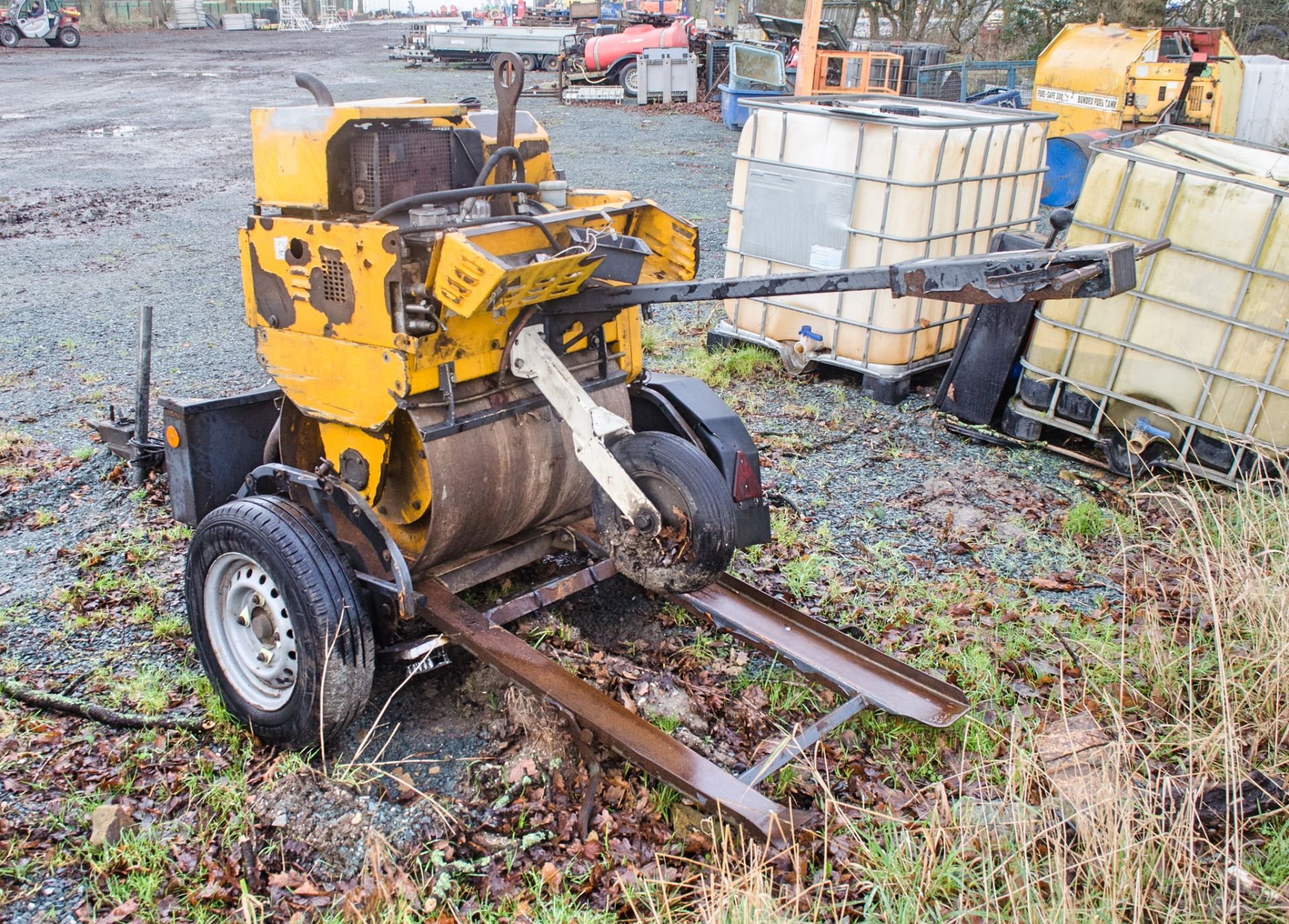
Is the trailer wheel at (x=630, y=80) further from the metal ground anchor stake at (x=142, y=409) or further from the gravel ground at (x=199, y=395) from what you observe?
the metal ground anchor stake at (x=142, y=409)

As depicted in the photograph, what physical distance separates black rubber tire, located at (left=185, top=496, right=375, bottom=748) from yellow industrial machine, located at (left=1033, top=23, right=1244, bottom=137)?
12.4 m

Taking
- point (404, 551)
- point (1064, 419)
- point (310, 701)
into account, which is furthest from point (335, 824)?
point (1064, 419)

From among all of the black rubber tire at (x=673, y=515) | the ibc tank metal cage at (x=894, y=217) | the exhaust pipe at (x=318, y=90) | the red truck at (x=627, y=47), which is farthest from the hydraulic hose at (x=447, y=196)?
the red truck at (x=627, y=47)

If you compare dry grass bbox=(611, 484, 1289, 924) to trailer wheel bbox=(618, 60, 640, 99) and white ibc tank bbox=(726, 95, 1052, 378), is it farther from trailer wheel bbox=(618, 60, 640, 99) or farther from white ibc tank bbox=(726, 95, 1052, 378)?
trailer wheel bbox=(618, 60, 640, 99)

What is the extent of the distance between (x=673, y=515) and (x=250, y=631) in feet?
5.58

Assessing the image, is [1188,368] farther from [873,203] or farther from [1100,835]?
[1100,835]

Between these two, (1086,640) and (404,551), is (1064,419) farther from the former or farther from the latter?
(404,551)

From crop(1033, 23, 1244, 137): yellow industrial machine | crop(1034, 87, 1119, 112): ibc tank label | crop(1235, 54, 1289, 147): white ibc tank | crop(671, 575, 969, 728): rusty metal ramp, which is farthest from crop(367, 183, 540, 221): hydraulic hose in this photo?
crop(1235, 54, 1289, 147): white ibc tank

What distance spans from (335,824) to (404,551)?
108 cm

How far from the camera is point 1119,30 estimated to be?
13828 mm

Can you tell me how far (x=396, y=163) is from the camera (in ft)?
11.7

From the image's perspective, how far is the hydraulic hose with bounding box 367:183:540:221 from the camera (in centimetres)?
338

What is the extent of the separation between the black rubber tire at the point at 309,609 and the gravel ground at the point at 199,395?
1.02 ft

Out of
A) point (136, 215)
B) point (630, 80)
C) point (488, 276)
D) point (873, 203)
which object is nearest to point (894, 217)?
point (873, 203)
